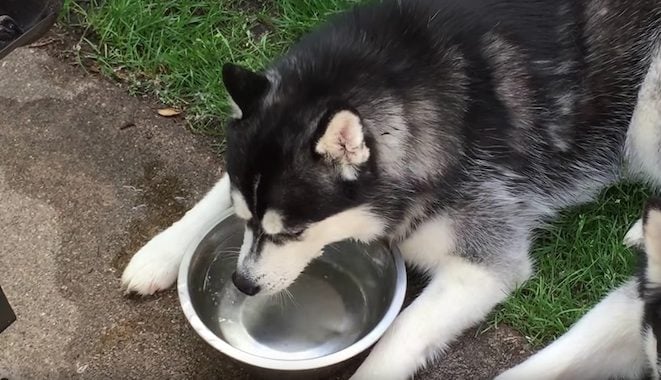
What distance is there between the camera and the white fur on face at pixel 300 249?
8.91 feet

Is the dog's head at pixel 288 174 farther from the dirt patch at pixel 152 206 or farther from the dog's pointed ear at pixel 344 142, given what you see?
the dirt patch at pixel 152 206

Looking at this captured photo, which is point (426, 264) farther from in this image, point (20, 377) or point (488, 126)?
point (20, 377)

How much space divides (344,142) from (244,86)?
38 cm

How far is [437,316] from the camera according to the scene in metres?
2.99

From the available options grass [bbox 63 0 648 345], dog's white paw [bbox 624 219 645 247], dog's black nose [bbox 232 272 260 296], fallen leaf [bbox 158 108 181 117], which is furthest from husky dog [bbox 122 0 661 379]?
fallen leaf [bbox 158 108 181 117]

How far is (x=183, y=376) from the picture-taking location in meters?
3.05

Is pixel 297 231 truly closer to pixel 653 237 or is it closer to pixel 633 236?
pixel 653 237

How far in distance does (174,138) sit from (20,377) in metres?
1.21

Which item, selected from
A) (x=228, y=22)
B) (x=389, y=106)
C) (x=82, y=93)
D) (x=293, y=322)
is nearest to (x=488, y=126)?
(x=389, y=106)

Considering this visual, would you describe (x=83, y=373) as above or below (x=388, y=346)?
below

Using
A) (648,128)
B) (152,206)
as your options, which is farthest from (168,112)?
(648,128)

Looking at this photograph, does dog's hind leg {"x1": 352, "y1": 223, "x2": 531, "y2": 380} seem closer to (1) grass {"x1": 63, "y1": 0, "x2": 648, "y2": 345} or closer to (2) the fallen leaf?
(1) grass {"x1": 63, "y1": 0, "x2": 648, "y2": 345}

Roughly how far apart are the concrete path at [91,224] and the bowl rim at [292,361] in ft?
1.00

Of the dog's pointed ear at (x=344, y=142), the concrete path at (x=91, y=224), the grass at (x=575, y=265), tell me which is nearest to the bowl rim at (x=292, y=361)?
the concrete path at (x=91, y=224)
